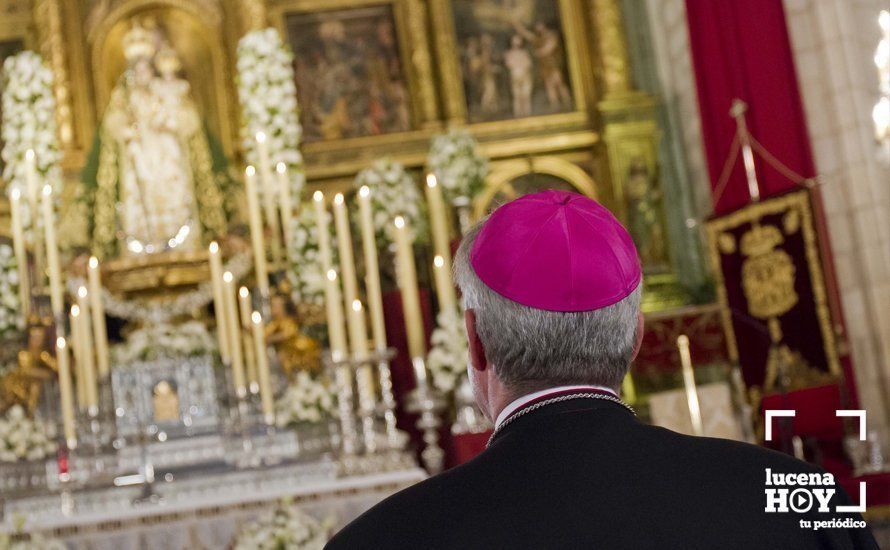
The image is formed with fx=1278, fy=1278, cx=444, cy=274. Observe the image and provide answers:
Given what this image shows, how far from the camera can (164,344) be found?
684 centimetres

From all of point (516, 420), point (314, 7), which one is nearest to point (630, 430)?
point (516, 420)

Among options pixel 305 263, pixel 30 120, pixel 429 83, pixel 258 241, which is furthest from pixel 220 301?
pixel 429 83

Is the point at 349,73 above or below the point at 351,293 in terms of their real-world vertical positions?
above

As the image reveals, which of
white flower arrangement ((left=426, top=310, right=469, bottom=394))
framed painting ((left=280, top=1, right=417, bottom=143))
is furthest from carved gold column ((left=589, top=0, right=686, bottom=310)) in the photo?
white flower arrangement ((left=426, top=310, right=469, bottom=394))

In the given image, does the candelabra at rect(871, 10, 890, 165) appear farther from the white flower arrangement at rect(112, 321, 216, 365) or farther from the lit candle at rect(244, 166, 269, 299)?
the white flower arrangement at rect(112, 321, 216, 365)

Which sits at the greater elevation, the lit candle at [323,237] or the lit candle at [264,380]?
the lit candle at [323,237]

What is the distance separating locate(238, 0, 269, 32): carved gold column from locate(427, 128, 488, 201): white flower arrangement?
2010 mm

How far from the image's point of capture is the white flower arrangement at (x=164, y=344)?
6.85 m

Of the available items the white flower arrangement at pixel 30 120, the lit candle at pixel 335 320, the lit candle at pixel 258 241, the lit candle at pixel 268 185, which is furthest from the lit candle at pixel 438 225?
the white flower arrangement at pixel 30 120

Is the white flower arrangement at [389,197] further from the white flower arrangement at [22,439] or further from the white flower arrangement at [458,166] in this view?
the white flower arrangement at [22,439]

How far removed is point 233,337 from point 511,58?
18.0ft

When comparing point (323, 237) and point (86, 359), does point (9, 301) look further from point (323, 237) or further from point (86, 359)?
point (323, 237)

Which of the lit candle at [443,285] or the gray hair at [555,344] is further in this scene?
the lit candle at [443,285]

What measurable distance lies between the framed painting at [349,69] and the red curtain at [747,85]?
2.41m
